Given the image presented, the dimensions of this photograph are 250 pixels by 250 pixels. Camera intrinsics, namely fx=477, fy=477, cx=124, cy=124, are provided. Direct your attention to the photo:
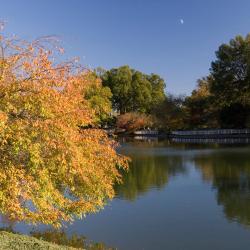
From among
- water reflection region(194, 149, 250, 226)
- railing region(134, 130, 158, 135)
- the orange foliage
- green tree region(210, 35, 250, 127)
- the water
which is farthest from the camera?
the orange foliage

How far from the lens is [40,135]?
8477mm

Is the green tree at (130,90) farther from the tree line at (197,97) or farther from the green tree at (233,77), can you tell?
the green tree at (233,77)

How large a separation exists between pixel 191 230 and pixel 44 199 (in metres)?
5.23

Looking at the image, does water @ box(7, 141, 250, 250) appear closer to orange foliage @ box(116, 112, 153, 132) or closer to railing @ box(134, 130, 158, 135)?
railing @ box(134, 130, 158, 135)

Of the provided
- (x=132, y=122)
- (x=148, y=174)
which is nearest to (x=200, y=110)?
(x=132, y=122)

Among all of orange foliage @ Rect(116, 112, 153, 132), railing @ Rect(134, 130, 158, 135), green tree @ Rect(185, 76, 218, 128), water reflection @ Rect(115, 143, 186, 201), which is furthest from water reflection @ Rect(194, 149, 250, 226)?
orange foliage @ Rect(116, 112, 153, 132)

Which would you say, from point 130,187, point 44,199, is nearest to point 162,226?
point 44,199

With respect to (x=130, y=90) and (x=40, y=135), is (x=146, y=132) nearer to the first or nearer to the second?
(x=130, y=90)

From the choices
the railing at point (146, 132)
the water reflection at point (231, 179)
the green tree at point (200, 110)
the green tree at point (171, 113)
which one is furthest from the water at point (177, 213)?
the railing at point (146, 132)

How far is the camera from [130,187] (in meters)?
21.1

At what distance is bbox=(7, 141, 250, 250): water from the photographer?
38.5 feet

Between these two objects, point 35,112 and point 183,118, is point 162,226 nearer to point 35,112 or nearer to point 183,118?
point 35,112

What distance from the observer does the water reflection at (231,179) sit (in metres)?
15.2

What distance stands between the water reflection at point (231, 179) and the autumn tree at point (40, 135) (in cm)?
633
